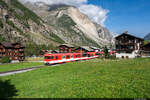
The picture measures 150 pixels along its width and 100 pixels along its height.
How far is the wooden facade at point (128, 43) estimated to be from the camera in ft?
179

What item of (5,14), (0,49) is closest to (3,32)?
(5,14)

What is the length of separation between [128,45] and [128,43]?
950 millimetres

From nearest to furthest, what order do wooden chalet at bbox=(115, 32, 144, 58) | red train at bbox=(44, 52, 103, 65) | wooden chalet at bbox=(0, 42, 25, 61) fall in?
red train at bbox=(44, 52, 103, 65) → wooden chalet at bbox=(115, 32, 144, 58) → wooden chalet at bbox=(0, 42, 25, 61)

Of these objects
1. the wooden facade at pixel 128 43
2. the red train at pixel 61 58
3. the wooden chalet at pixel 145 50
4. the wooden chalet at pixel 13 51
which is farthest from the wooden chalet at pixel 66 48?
the wooden chalet at pixel 145 50

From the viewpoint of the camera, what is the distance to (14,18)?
158 meters

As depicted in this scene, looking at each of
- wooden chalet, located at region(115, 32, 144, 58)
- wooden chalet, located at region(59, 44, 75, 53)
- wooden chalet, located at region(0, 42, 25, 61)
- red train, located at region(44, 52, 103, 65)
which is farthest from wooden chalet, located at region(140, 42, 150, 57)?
wooden chalet, located at region(0, 42, 25, 61)

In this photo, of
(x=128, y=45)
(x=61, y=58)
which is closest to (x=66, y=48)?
→ (x=128, y=45)

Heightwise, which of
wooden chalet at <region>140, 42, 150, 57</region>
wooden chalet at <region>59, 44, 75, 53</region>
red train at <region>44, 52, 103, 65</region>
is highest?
wooden chalet at <region>59, 44, 75, 53</region>

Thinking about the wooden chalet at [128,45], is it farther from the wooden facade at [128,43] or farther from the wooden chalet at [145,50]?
the wooden chalet at [145,50]

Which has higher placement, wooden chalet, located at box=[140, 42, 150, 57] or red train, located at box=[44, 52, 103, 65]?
wooden chalet, located at box=[140, 42, 150, 57]

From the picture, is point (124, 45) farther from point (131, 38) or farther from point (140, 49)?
point (140, 49)

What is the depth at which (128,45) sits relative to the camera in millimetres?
55594

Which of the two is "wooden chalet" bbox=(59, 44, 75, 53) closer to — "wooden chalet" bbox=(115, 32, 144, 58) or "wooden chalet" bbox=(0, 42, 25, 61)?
"wooden chalet" bbox=(0, 42, 25, 61)

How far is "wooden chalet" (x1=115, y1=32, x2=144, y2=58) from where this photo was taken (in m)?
54.0
